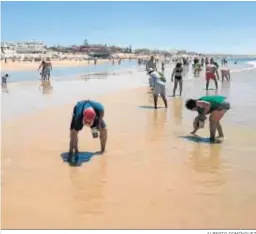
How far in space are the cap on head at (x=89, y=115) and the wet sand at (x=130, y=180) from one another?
2.28 ft

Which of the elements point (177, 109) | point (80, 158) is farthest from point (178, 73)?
point (80, 158)

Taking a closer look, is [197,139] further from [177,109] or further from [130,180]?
[177,109]

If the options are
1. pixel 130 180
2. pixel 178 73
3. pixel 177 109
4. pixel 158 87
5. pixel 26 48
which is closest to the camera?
pixel 130 180

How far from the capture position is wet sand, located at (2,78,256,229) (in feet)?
16.1

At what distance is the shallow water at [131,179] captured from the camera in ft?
16.1

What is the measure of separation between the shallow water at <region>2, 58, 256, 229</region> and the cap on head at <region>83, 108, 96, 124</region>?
69 cm

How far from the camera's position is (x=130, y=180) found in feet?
20.5

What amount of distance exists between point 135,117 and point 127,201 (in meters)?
6.90

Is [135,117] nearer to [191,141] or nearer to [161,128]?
[161,128]

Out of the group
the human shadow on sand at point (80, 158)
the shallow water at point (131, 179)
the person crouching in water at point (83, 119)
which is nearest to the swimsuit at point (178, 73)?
the shallow water at point (131, 179)

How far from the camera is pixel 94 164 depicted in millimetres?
7129

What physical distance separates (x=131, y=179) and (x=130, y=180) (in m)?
0.05

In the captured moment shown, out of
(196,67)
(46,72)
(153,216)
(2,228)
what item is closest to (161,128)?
(153,216)

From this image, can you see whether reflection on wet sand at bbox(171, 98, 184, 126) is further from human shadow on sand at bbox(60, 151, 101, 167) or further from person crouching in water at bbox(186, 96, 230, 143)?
human shadow on sand at bbox(60, 151, 101, 167)
